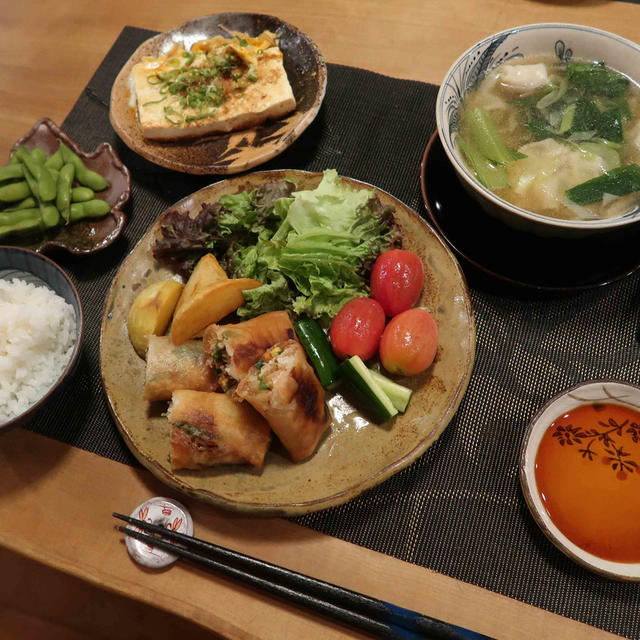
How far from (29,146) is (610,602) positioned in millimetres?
2839

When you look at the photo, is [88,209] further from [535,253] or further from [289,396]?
[535,253]

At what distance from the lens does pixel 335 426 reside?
172 cm

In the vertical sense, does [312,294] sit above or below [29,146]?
below

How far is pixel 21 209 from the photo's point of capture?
221cm

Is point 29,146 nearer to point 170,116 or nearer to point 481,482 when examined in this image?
point 170,116

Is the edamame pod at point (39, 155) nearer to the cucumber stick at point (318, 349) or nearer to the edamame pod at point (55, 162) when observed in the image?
the edamame pod at point (55, 162)

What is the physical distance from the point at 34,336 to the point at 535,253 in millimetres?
1752

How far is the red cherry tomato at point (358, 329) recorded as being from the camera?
1.73 metres

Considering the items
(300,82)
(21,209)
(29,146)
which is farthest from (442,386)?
(29,146)

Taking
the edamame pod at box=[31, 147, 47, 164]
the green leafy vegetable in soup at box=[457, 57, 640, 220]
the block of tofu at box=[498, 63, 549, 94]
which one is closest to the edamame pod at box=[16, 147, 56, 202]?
the edamame pod at box=[31, 147, 47, 164]

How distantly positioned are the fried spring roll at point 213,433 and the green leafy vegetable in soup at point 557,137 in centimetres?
113

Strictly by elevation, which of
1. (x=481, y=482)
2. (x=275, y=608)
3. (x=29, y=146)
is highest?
(x=29, y=146)

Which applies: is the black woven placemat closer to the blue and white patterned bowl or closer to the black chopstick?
the black chopstick

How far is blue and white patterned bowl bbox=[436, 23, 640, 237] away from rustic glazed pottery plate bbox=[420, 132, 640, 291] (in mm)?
132
